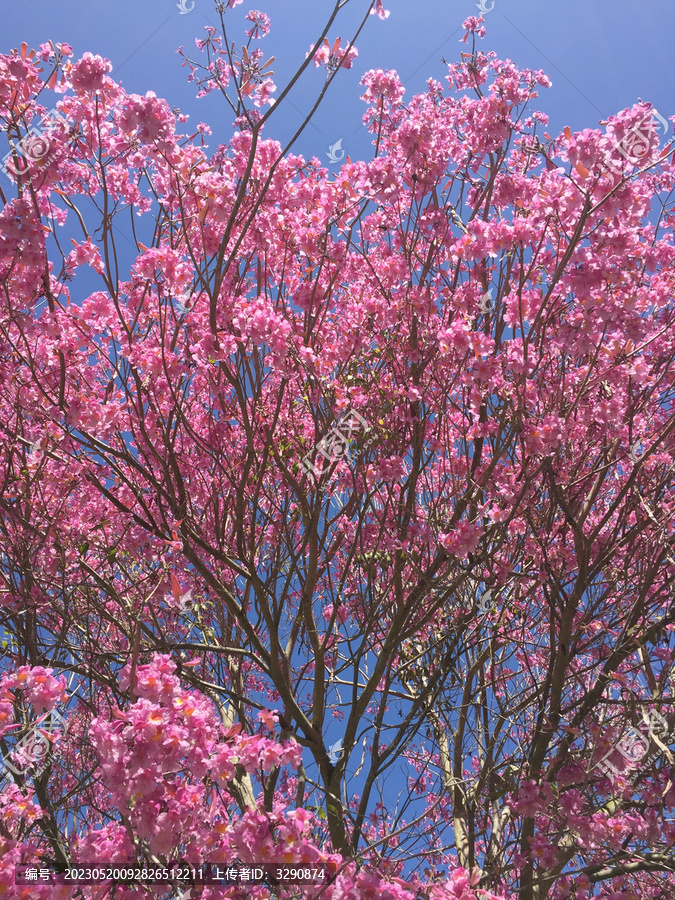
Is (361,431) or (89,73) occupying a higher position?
(89,73)

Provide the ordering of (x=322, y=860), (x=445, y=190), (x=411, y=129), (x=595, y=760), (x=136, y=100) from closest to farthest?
(x=322, y=860) < (x=136, y=100) < (x=595, y=760) < (x=411, y=129) < (x=445, y=190)

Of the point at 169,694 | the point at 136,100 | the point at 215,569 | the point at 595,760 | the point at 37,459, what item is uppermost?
the point at 136,100

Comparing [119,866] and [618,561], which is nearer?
[119,866]

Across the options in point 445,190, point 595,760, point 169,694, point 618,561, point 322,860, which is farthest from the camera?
point 618,561

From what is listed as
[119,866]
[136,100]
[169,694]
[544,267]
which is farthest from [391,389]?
[119,866]

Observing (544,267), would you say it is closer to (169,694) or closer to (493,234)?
(493,234)

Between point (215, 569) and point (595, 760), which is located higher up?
point (215, 569)

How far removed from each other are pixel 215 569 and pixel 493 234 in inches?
133

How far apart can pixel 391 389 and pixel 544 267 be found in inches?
53.1

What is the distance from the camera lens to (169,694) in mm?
2428

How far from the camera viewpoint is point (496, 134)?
4297mm

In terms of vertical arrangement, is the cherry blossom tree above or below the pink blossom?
below

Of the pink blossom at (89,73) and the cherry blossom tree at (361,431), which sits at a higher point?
the pink blossom at (89,73)

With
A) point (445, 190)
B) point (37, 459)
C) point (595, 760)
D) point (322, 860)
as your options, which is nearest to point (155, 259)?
point (37, 459)
